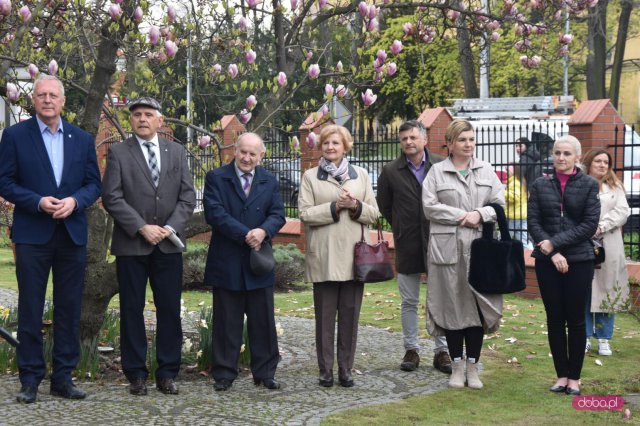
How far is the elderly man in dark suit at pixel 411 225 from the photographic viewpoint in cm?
797

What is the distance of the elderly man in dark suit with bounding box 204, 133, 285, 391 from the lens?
7.14 metres

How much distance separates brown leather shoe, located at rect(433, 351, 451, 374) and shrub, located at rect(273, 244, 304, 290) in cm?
595

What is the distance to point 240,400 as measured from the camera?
6.72 m

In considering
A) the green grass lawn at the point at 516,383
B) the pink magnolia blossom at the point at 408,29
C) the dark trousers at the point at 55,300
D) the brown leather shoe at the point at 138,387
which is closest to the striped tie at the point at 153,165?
the dark trousers at the point at 55,300

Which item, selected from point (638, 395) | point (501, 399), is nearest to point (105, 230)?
point (501, 399)

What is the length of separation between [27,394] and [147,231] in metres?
1.28

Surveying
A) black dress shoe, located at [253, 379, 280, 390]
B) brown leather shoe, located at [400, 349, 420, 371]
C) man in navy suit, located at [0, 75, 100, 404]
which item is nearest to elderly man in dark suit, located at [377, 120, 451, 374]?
brown leather shoe, located at [400, 349, 420, 371]

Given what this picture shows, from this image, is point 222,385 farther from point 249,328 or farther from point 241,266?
point 241,266

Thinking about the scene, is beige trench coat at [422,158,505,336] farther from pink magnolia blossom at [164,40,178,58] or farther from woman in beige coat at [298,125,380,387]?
pink magnolia blossom at [164,40,178,58]

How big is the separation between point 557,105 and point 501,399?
18277 millimetres

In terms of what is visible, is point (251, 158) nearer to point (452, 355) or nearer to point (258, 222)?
point (258, 222)

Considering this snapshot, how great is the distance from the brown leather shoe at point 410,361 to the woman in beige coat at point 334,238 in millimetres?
688

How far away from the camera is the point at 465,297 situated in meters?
7.18

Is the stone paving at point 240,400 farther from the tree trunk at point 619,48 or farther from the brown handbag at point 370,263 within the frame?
the tree trunk at point 619,48
